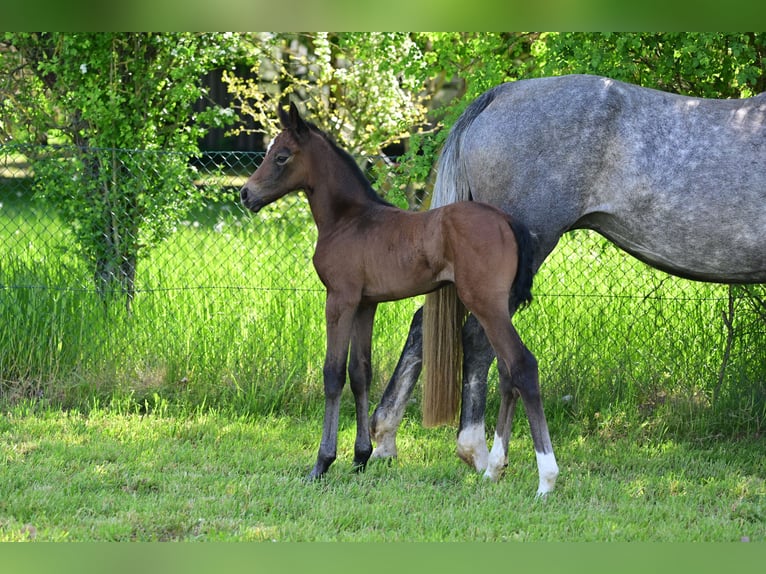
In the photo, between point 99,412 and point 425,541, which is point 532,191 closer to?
point 425,541

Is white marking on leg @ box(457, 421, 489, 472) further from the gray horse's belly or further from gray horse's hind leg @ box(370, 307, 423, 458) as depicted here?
the gray horse's belly

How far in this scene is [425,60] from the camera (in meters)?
6.96

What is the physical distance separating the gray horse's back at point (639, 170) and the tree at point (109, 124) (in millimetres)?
2851

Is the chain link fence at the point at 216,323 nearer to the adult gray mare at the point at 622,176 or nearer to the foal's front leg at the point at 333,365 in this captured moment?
the adult gray mare at the point at 622,176

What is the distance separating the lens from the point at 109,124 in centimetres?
679

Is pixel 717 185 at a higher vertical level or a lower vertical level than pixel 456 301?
higher

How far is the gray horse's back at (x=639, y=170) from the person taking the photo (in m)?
4.74

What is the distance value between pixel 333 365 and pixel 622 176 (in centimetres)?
184

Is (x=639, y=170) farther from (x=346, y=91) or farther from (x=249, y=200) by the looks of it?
(x=346, y=91)

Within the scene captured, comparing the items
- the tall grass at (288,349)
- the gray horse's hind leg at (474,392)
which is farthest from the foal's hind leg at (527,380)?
the tall grass at (288,349)

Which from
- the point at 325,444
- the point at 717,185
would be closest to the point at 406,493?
the point at 325,444

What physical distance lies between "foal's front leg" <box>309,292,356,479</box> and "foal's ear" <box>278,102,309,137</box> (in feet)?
2.88

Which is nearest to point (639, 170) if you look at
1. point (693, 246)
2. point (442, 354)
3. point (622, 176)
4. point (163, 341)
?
point (622, 176)

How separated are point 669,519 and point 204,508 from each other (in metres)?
2.21
